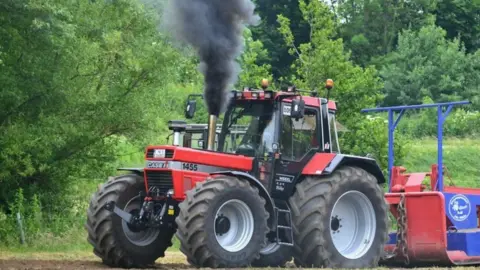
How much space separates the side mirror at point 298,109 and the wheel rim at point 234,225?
1624 mm

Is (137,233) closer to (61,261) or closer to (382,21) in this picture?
(61,261)

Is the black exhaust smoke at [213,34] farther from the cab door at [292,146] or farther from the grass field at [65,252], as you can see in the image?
the grass field at [65,252]

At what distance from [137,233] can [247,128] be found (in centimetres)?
227

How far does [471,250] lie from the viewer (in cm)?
1560

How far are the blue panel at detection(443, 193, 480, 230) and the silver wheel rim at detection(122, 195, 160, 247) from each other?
15.3 feet

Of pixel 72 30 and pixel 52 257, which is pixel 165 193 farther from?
pixel 72 30

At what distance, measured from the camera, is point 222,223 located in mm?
13789

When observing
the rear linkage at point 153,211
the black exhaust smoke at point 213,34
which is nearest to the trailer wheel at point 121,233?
the rear linkage at point 153,211

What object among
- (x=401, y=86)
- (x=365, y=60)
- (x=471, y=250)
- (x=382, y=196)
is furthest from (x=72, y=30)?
(x=365, y=60)

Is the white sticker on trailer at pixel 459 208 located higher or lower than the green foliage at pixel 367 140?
lower

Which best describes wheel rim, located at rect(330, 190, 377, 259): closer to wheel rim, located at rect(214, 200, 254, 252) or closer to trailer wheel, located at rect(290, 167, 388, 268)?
trailer wheel, located at rect(290, 167, 388, 268)

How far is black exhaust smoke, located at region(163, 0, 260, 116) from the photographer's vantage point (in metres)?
15.5

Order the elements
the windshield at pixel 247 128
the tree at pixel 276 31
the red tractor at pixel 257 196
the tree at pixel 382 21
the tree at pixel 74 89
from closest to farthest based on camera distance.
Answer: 1. the red tractor at pixel 257 196
2. the windshield at pixel 247 128
3. the tree at pixel 74 89
4. the tree at pixel 276 31
5. the tree at pixel 382 21

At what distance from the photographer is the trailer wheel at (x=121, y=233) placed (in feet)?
47.6
